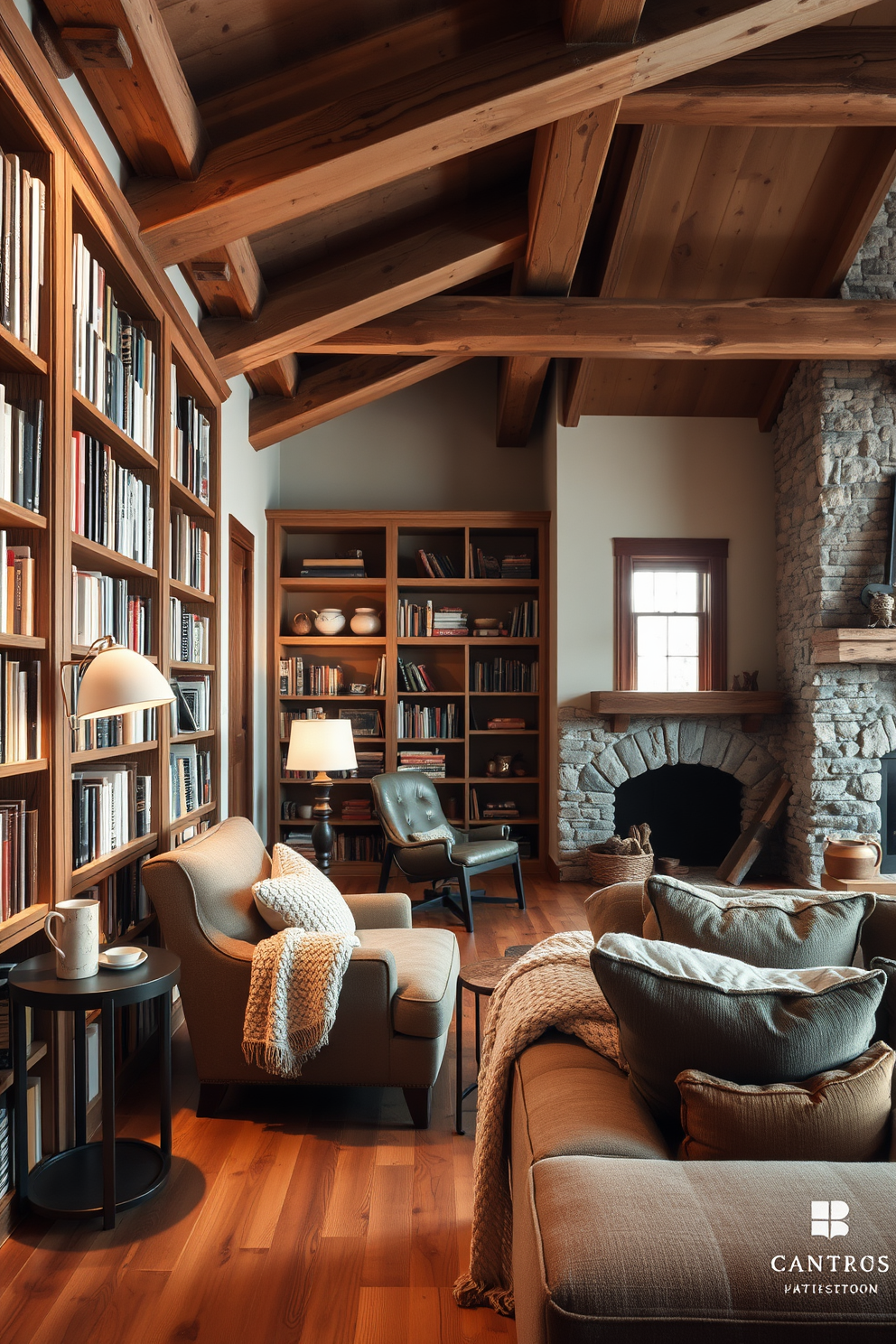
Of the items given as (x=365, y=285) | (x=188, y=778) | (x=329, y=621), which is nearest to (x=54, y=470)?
(x=188, y=778)

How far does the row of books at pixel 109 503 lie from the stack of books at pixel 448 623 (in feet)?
11.0

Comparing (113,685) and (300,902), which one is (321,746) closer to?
(300,902)

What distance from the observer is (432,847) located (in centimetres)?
495

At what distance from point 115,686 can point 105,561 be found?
0.76 meters

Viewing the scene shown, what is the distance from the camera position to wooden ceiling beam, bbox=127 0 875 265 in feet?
9.10

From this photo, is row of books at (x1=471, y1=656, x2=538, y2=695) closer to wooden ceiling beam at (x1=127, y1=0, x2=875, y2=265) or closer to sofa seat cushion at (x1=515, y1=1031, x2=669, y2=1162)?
wooden ceiling beam at (x1=127, y1=0, x2=875, y2=265)

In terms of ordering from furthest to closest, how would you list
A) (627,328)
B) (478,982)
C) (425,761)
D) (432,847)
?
(425,761), (432,847), (627,328), (478,982)

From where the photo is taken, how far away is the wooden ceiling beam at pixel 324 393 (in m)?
5.32

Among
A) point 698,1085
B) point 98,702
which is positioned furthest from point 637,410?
point 698,1085

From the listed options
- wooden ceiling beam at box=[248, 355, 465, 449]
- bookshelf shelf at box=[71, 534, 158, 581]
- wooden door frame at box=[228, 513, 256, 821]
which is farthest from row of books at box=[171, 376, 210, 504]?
wooden ceiling beam at box=[248, 355, 465, 449]

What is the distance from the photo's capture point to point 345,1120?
267 centimetres

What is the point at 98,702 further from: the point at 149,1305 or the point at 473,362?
the point at 473,362

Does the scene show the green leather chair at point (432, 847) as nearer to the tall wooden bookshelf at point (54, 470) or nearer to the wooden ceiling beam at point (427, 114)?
the tall wooden bookshelf at point (54, 470)

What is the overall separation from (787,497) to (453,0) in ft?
13.3
